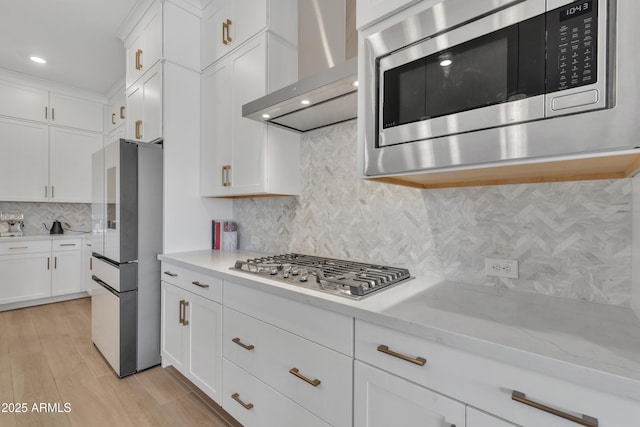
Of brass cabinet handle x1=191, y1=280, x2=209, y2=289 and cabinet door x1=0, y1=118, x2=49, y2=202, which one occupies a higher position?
cabinet door x1=0, y1=118, x2=49, y2=202

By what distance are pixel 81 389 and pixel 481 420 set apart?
8.08ft

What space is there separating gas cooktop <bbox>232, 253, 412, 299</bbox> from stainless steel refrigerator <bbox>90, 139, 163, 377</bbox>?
97 centimetres

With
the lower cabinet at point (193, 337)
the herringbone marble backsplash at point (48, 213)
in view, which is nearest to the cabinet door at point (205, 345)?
the lower cabinet at point (193, 337)

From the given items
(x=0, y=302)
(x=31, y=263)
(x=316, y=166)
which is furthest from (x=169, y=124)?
(x=0, y=302)

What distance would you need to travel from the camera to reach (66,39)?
118 inches

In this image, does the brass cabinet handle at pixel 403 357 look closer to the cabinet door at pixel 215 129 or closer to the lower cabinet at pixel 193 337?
the lower cabinet at pixel 193 337

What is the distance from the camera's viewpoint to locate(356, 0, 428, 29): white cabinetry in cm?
103

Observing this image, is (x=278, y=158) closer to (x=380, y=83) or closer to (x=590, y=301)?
(x=380, y=83)

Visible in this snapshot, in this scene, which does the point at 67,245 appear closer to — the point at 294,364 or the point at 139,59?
the point at 139,59

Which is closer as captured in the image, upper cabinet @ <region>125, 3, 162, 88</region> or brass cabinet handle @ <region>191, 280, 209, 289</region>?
brass cabinet handle @ <region>191, 280, 209, 289</region>

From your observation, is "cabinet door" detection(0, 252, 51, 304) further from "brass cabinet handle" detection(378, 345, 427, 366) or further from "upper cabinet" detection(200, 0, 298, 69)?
"brass cabinet handle" detection(378, 345, 427, 366)

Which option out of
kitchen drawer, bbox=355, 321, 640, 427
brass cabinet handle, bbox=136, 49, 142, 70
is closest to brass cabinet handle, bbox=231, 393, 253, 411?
kitchen drawer, bbox=355, 321, 640, 427

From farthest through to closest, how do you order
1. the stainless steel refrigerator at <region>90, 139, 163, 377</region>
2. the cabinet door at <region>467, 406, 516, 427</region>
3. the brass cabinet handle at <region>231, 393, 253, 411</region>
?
the stainless steel refrigerator at <region>90, 139, 163, 377</region> < the brass cabinet handle at <region>231, 393, 253, 411</region> < the cabinet door at <region>467, 406, 516, 427</region>

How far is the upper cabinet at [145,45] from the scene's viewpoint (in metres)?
2.36
